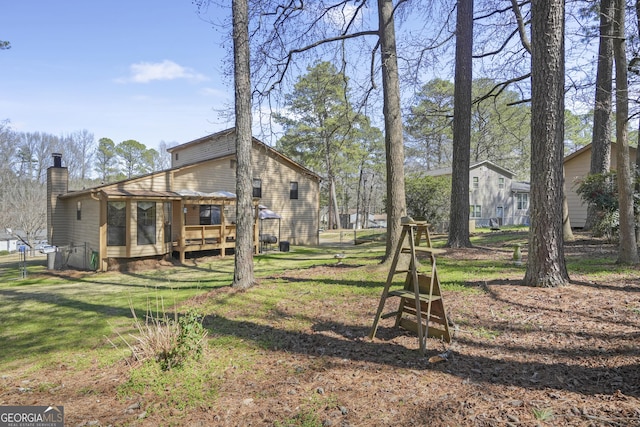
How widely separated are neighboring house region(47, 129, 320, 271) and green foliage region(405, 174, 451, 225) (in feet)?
25.6

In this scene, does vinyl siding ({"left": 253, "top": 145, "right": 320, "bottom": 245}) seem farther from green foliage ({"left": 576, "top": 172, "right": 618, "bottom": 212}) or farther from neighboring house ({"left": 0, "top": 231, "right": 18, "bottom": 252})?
neighboring house ({"left": 0, "top": 231, "right": 18, "bottom": 252})

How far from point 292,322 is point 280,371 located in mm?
1551

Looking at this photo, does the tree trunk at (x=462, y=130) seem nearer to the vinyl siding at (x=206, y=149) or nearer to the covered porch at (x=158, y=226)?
the covered porch at (x=158, y=226)

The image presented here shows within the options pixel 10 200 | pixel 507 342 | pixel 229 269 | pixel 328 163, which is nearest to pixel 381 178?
pixel 328 163

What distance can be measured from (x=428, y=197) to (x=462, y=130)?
13412mm

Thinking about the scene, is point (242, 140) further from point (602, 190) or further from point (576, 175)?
point (576, 175)

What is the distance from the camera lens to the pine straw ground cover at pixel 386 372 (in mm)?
2631

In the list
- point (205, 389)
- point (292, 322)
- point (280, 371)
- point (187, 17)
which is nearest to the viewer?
point (205, 389)

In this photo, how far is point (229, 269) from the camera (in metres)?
12.5

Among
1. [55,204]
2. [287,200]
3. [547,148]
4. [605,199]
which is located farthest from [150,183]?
[605,199]

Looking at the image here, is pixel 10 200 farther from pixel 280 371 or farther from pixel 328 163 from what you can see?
pixel 280 371

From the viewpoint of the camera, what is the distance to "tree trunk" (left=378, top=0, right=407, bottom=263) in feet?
25.8

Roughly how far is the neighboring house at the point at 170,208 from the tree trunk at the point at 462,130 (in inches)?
300

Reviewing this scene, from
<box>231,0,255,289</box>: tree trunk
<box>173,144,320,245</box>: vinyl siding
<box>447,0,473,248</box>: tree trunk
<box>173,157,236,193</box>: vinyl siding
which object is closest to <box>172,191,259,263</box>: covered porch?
<box>173,157,236,193</box>: vinyl siding
